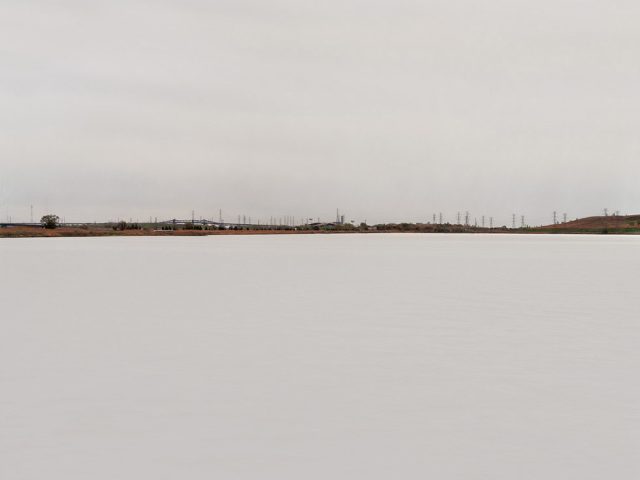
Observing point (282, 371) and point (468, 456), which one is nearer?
point (468, 456)

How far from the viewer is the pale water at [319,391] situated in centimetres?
917

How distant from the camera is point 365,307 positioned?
27969 mm

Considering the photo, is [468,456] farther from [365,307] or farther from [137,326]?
[365,307]

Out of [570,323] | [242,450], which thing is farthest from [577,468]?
[570,323]

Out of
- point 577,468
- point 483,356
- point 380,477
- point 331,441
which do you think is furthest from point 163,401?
point 483,356

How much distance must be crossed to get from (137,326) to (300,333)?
241 inches

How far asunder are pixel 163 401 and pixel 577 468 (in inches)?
307

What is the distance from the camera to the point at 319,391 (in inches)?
514

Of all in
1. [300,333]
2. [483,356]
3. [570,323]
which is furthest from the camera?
[570,323]

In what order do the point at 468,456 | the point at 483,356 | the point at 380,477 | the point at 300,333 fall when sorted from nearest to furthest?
the point at 380,477 < the point at 468,456 < the point at 483,356 < the point at 300,333

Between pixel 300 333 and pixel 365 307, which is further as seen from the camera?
pixel 365 307

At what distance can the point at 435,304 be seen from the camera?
2892 centimetres

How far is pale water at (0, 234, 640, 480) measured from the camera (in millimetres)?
9172

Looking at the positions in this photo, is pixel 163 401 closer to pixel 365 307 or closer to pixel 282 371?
pixel 282 371
